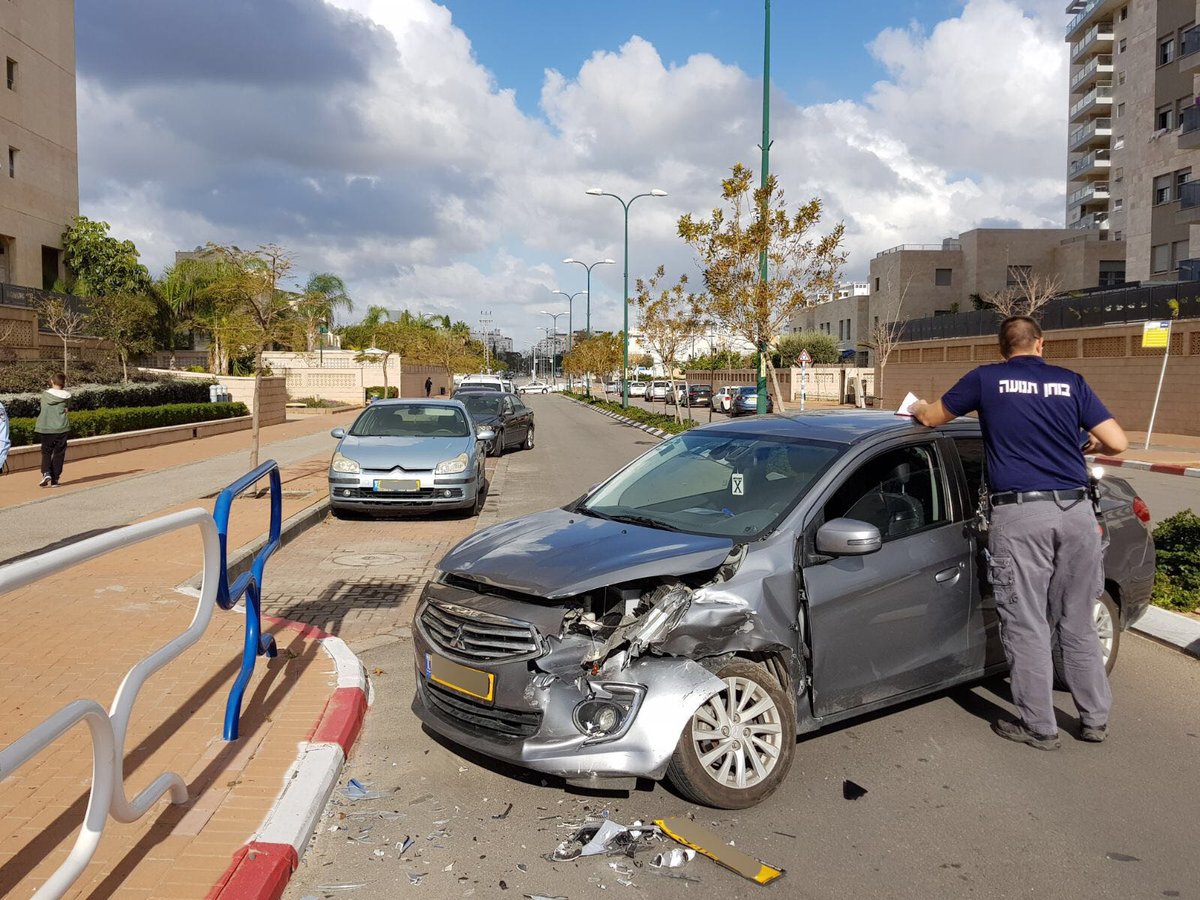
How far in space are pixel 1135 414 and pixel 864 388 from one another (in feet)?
86.9

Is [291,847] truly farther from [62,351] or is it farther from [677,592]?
[62,351]

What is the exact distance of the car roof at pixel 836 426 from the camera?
17.4 feet

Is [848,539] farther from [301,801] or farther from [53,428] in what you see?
[53,428]

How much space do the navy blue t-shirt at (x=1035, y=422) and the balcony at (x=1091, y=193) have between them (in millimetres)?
70247

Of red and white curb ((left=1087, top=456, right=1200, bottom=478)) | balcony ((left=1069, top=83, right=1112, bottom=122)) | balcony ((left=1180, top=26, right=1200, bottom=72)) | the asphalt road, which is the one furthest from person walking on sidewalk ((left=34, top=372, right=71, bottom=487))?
balcony ((left=1069, top=83, right=1112, bottom=122))

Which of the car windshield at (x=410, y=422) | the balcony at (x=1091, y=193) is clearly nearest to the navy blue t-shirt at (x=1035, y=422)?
the car windshield at (x=410, y=422)

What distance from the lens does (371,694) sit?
19.2 ft

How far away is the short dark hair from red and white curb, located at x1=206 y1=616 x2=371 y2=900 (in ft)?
12.6

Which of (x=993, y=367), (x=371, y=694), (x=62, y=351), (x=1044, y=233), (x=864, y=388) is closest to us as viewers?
(x=993, y=367)

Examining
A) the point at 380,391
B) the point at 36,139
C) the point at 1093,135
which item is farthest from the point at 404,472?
the point at 1093,135

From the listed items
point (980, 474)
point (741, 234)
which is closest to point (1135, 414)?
point (741, 234)

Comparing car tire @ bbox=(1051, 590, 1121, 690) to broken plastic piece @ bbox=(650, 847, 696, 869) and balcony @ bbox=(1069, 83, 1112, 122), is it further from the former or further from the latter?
balcony @ bbox=(1069, 83, 1112, 122)

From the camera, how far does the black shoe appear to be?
16.1ft

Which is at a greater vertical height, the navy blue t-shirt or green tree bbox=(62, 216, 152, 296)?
green tree bbox=(62, 216, 152, 296)
